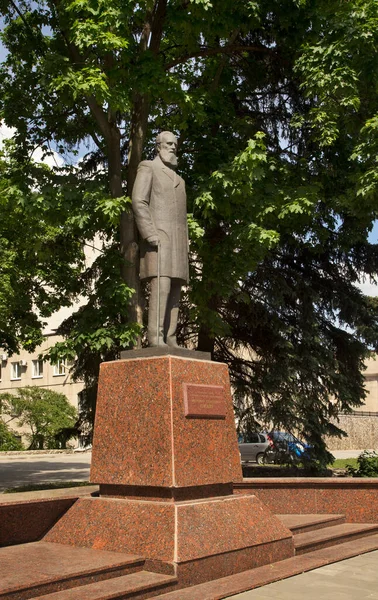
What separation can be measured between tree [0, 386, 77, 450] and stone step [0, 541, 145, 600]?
31558 millimetres

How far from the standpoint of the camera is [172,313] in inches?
324

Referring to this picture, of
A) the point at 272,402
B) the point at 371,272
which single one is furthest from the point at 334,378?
the point at 371,272

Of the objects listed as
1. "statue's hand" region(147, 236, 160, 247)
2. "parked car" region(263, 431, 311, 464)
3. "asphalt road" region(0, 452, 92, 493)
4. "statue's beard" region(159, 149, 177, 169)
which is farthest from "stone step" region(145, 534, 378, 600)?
"asphalt road" region(0, 452, 92, 493)

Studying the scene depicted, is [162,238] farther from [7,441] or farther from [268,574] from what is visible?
[7,441]

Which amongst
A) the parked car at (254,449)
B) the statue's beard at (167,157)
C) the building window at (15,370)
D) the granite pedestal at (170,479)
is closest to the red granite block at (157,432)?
the granite pedestal at (170,479)

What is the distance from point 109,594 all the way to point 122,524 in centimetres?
130

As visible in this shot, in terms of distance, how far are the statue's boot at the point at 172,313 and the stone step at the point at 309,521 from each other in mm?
2559

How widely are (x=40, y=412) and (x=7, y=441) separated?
91.9 inches

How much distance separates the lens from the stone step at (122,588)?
563cm

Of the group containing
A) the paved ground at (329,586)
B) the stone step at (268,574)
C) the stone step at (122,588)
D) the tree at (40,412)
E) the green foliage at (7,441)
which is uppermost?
the tree at (40,412)

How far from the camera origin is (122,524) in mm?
6957

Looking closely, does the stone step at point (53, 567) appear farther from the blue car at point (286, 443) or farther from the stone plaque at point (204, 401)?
the blue car at point (286, 443)

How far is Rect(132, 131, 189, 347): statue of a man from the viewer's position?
7.95 m

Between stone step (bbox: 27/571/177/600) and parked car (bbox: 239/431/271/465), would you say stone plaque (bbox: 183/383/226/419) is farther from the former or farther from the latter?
parked car (bbox: 239/431/271/465)
